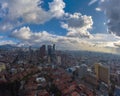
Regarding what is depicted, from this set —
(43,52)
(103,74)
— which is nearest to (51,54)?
(43,52)

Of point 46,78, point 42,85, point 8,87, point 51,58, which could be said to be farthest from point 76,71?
point 51,58

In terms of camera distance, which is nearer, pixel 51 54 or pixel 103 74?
pixel 103 74

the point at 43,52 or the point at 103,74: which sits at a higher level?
the point at 43,52

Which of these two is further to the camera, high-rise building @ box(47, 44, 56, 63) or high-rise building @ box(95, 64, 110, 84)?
high-rise building @ box(47, 44, 56, 63)

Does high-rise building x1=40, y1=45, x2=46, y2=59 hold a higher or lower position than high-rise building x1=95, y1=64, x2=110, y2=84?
higher

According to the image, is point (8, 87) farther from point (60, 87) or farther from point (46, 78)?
point (46, 78)

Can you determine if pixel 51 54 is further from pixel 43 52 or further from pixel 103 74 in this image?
pixel 103 74

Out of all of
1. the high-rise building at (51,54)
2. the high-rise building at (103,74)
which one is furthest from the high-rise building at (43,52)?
the high-rise building at (103,74)

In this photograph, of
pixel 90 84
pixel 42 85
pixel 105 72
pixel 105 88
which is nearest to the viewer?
pixel 42 85

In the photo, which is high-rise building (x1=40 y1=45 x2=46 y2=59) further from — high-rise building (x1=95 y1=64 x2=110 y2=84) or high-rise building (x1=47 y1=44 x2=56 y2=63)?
high-rise building (x1=95 y1=64 x2=110 y2=84)

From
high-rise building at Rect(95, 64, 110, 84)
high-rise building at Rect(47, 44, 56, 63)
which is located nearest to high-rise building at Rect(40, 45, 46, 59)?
high-rise building at Rect(47, 44, 56, 63)

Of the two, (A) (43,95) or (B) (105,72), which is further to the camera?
(B) (105,72)
